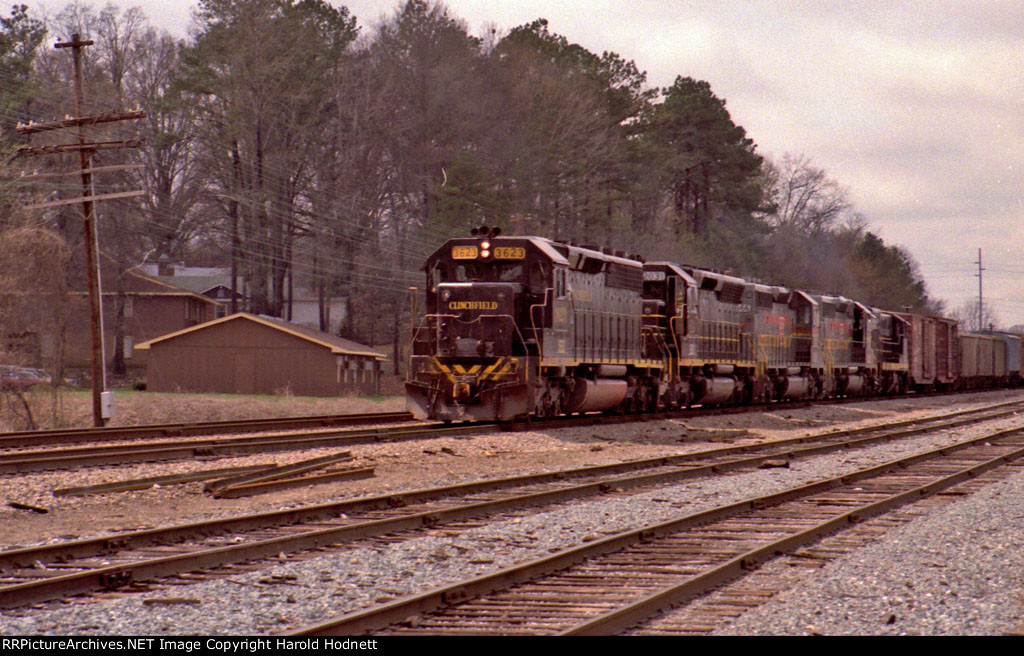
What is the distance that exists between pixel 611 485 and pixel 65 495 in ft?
19.6

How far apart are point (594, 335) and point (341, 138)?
121 ft

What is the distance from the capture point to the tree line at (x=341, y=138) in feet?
171

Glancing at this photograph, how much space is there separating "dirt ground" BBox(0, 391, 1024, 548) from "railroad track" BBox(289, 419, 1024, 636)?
A: 3787mm

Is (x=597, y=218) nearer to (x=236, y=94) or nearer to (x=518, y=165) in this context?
(x=518, y=165)

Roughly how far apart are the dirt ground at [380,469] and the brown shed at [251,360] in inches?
967

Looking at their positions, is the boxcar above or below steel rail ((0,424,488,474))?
above

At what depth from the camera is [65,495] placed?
1112 centimetres

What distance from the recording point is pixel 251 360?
153ft

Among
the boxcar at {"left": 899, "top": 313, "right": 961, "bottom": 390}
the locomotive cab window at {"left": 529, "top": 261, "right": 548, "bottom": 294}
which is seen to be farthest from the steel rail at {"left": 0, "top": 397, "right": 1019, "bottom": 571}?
the boxcar at {"left": 899, "top": 313, "right": 961, "bottom": 390}

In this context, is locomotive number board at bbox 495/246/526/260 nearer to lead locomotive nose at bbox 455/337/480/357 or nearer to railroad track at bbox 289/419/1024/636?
lead locomotive nose at bbox 455/337/480/357

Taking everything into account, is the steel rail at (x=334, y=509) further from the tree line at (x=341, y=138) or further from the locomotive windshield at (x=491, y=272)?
the tree line at (x=341, y=138)

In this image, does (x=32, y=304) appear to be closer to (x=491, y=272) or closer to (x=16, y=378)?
(x=16, y=378)

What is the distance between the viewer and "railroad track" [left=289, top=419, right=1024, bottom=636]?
6082mm

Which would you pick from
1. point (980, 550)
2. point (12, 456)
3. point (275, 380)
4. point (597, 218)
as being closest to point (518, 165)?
point (597, 218)
